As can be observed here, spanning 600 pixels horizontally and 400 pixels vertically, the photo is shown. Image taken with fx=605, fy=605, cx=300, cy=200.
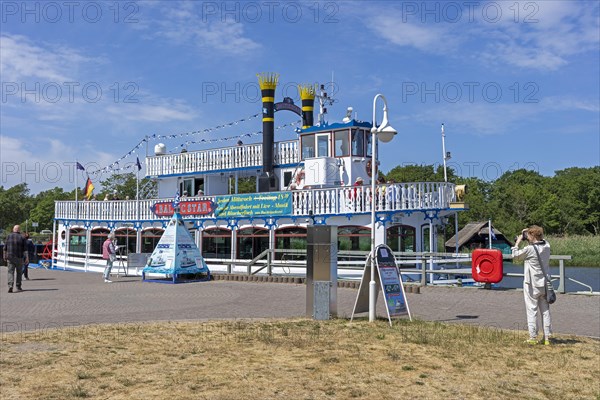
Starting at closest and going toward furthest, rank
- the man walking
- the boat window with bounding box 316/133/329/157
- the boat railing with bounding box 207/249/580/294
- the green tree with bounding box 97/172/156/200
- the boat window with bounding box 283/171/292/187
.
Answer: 1. the man walking
2. the boat railing with bounding box 207/249/580/294
3. the boat window with bounding box 316/133/329/157
4. the boat window with bounding box 283/171/292/187
5. the green tree with bounding box 97/172/156/200

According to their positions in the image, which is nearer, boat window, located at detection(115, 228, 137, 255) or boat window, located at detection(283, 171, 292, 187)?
boat window, located at detection(283, 171, 292, 187)

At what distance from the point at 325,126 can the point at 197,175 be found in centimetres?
818

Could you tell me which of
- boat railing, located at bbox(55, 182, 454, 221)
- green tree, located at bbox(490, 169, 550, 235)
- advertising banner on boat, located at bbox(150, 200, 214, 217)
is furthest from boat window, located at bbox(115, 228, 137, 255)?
green tree, located at bbox(490, 169, 550, 235)

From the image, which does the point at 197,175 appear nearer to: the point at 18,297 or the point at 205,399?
the point at 18,297

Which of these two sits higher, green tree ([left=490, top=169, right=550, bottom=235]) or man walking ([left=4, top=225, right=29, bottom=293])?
green tree ([left=490, top=169, right=550, bottom=235])

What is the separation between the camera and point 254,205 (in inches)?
949

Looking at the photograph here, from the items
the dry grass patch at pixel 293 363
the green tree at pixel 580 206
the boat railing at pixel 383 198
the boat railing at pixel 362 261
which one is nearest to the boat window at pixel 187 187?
the boat railing at pixel 362 261

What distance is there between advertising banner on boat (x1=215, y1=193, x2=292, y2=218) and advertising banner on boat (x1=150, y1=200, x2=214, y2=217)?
1.82 feet

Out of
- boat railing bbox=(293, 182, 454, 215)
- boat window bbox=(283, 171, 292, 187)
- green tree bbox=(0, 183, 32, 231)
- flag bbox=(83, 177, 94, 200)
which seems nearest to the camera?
boat railing bbox=(293, 182, 454, 215)

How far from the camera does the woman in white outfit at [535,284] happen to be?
912 cm

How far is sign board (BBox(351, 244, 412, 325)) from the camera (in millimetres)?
11055

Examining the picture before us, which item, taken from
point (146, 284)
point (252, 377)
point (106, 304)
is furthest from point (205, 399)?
point (146, 284)

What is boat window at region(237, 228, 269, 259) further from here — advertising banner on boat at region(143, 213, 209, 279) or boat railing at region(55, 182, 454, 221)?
advertising banner on boat at region(143, 213, 209, 279)

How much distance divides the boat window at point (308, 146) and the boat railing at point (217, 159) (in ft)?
4.55
